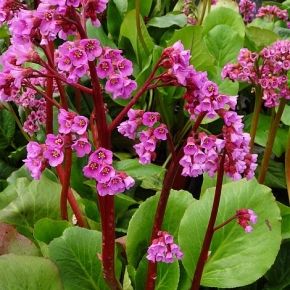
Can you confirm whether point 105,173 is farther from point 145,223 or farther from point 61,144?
point 145,223

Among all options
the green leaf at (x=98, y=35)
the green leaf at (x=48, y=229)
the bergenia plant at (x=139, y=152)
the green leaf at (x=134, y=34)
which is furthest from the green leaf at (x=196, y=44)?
the green leaf at (x=48, y=229)

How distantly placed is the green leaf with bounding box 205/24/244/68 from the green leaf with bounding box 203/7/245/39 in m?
0.11

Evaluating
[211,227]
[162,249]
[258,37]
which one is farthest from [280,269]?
[258,37]

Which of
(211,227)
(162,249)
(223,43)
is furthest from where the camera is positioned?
(223,43)

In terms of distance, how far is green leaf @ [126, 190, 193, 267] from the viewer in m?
1.13

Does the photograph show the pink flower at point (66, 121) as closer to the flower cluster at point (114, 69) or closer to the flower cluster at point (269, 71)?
the flower cluster at point (114, 69)

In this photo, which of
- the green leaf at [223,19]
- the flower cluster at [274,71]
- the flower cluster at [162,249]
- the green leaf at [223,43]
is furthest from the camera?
the green leaf at [223,19]

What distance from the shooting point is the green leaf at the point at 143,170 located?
51.7 inches

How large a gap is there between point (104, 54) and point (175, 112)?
3.86 ft

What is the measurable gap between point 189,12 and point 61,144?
4.55 ft

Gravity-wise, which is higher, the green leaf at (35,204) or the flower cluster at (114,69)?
the flower cluster at (114,69)

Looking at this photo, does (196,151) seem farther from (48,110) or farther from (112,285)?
(48,110)

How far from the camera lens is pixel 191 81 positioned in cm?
76

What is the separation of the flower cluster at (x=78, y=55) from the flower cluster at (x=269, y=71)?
596mm
